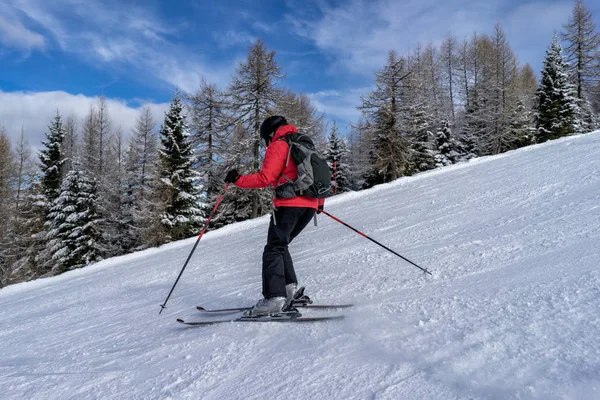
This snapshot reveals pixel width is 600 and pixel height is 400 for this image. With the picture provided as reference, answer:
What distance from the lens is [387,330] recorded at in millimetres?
2605

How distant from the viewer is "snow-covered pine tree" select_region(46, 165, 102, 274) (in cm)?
2469

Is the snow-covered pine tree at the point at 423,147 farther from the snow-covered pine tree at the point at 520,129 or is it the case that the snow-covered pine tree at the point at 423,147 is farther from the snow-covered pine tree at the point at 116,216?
the snow-covered pine tree at the point at 116,216

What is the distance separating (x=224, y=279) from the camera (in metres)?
5.86

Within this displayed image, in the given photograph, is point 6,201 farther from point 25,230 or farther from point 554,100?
point 554,100

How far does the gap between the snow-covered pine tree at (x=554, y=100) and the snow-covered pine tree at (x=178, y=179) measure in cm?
2855

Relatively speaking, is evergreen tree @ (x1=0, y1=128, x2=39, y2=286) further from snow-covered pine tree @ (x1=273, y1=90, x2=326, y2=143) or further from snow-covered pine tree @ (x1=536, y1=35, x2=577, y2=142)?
snow-covered pine tree @ (x1=536, y1=35, x2=577, y2=142)

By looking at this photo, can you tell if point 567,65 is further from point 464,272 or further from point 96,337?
point 96,337

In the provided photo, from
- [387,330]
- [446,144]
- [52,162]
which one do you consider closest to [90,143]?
[52,162]

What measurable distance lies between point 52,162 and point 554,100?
4300cm

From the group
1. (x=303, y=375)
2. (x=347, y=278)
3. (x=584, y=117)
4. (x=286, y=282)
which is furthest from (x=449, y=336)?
(x=584, y=117)

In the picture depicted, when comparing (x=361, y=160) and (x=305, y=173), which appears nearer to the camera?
(x=305, y=173)

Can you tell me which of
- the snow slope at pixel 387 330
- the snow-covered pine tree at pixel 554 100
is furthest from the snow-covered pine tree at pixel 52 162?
the snow-covered pine tree at pixel 554 100

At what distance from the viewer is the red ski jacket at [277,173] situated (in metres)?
3.30

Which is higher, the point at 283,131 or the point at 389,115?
the point at 389,115
